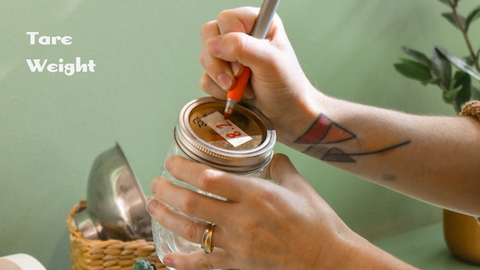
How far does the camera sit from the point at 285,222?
0.50 metres

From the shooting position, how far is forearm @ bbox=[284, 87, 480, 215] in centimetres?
75

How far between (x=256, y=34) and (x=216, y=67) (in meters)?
0.07

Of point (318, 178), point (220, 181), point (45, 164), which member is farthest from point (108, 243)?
point (318, 178)

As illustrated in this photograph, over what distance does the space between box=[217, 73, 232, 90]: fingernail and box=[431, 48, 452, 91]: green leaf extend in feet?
3.86

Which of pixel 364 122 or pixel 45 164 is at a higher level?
pixel 364 122

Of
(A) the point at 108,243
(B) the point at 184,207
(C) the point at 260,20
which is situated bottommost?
(A) the point at 108,243

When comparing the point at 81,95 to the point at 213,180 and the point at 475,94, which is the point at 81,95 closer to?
the point at 213,180

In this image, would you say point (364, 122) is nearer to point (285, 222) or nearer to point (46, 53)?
point (285, 222)

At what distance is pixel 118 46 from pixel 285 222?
65cm

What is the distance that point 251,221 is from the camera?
0.48 meters

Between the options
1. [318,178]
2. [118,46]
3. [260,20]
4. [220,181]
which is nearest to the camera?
[220,181]

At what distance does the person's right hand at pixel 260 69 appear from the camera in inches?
22.3

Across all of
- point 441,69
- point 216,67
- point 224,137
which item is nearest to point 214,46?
point 216,67

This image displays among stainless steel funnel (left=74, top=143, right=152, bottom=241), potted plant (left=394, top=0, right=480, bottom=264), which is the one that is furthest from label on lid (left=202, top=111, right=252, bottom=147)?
potted plant (left=394, top=0, right=480, bottom=264)
